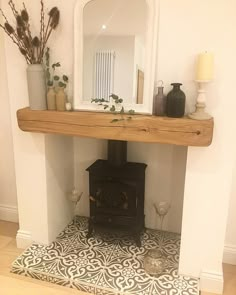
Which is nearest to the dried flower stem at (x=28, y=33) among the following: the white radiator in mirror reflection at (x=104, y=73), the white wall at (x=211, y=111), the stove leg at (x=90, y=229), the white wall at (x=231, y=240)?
the white radiator in mirror reflection at (x=104, y=73)

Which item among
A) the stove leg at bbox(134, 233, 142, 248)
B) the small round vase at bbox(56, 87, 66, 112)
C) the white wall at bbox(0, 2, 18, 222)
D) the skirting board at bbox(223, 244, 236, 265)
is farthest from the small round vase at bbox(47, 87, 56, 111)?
the skirting board at bbox(223, 244, 236, 265)

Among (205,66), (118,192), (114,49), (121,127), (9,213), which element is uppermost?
(114,49)

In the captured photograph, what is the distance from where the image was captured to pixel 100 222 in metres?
2.44

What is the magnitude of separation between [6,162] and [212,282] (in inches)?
80.5

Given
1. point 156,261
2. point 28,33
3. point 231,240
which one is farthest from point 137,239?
point 28,33

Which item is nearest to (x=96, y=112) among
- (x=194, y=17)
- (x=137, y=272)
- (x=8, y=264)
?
(x=194, y=17)

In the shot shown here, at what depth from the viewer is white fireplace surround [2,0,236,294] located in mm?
1733

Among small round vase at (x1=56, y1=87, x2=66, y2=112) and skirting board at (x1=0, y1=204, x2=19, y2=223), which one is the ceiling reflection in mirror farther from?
skirting board at (x1=0, y1=204, x2=19, y2=223)

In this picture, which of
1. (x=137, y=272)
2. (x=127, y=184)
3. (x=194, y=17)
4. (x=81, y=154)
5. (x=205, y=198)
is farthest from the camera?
(x=81, y=154)

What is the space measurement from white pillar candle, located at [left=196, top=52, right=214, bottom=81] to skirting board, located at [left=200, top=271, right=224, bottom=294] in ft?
4.37

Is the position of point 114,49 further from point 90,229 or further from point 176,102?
point 90,229

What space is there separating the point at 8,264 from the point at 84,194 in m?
0.85

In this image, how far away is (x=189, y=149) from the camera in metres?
1.90

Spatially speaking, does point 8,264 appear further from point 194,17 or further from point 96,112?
point 194,17
